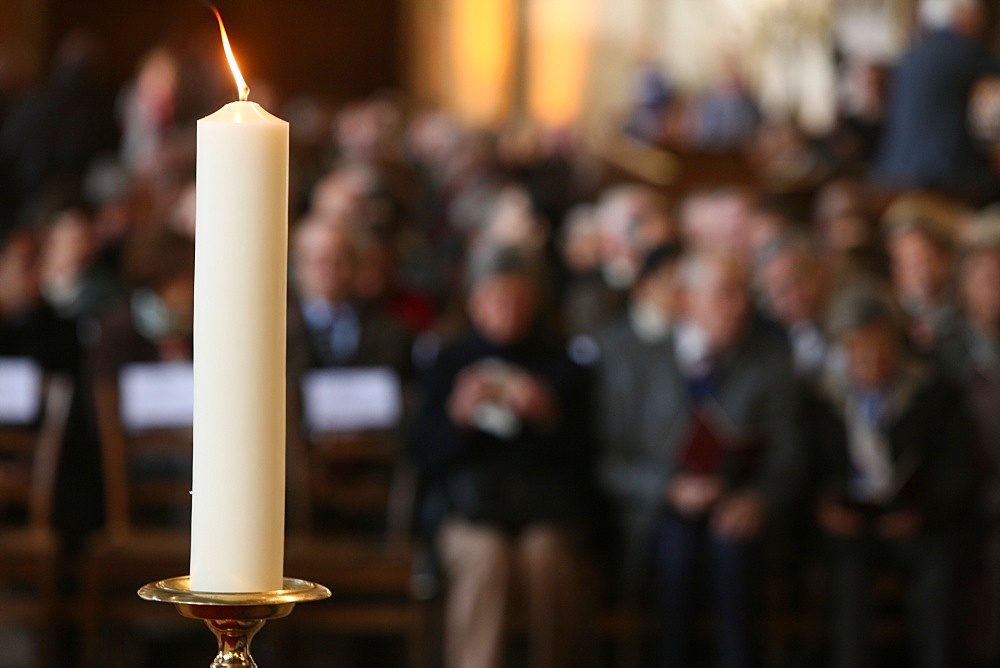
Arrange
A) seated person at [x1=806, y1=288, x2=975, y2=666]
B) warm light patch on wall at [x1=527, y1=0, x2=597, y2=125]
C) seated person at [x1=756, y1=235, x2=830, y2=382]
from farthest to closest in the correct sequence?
warm light patch on wall at [x1=527, y1=0, x2=597, y2=125]
seated person at [x1=756, y1=235, x2=830, y2=382]
seated person at [x1=806, y1=288, x2=975, y2=666]

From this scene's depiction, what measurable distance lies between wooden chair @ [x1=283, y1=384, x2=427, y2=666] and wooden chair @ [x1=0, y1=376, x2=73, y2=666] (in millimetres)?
801

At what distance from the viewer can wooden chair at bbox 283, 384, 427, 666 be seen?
18.5 feet

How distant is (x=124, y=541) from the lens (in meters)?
5.74

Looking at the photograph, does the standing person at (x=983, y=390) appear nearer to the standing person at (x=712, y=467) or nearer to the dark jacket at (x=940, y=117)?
the standing person at (x=712, y=467)

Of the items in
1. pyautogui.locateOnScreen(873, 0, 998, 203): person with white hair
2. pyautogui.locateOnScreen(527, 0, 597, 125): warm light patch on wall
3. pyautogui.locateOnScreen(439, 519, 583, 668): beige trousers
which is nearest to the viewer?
pyautogui.locateOnScreen(439, 519, 583, 668): beige trousers

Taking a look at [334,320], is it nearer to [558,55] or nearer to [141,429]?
[141,429]

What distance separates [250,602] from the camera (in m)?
0.83

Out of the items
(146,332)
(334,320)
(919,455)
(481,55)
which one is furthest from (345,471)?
(481,55)

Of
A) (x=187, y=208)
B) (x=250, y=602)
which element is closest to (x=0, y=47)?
(x=187, y=208)

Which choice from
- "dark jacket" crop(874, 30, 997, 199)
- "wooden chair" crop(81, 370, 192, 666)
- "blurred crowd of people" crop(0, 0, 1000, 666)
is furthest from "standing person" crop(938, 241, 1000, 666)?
"wooden chair" crop(81, 370, 192, 666)

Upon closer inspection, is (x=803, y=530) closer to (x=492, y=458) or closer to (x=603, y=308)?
(x=492, y=458)

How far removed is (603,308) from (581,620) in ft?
8.07

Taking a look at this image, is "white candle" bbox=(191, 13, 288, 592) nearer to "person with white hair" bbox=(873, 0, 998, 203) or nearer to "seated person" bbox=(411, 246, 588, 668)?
"seated person" bbox=(411, 246, 588, 668)

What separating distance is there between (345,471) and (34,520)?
1.09 meters
